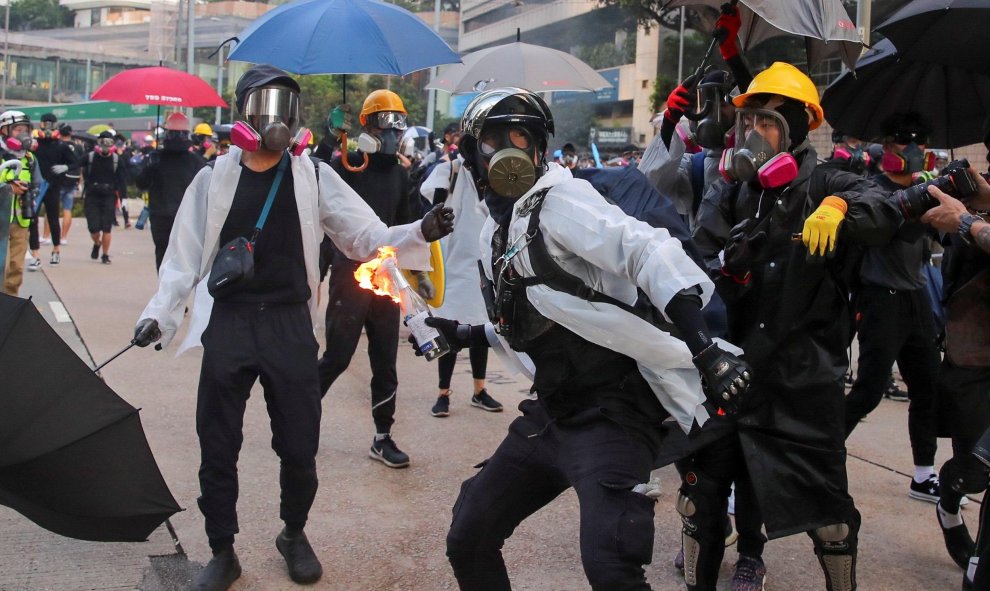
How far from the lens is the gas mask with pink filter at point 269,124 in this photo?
4.12 m

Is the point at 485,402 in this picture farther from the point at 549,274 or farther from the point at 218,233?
the point at 549,274

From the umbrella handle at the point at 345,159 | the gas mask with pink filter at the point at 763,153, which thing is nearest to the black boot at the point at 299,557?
the gas mask with pink filter at the point at 763,153

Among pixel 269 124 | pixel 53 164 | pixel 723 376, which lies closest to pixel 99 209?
pixel 53 164

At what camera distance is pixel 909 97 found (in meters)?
4.97

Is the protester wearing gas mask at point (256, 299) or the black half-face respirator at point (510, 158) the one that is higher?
the black half-face respirator at point (510, 158)

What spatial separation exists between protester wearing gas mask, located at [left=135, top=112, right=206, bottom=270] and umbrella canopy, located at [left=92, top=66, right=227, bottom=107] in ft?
1.03

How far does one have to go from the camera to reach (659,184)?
179 inches

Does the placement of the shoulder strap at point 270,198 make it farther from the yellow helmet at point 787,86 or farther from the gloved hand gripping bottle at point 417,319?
the yellow helmet at point 787,86

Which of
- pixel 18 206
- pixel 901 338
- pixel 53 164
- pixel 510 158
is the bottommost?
pixel 901 338

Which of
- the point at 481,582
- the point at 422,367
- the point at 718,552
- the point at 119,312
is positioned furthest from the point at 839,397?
the point at 119,312

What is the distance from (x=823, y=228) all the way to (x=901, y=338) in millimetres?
2364

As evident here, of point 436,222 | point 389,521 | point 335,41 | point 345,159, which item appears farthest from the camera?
point 345,159

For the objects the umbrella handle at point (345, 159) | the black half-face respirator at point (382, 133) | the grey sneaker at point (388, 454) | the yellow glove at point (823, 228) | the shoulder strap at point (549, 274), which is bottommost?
the grey sneaker at point (388, 454)

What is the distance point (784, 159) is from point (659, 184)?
0.97 meters
